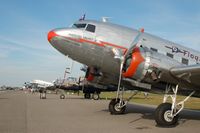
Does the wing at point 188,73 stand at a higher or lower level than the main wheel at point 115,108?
higher

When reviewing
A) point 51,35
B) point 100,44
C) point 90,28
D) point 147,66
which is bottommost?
point 147,66

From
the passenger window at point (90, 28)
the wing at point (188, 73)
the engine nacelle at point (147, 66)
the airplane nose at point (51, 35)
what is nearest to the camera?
the wing at point (188, 73)

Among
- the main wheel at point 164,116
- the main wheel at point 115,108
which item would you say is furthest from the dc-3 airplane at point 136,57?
the main wheel at point 115,108

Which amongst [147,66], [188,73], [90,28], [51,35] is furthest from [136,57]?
[51,35]

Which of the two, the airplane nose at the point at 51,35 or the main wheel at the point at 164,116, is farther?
the airplane nose at the point at 51,35

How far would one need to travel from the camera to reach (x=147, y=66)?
11.9 metres

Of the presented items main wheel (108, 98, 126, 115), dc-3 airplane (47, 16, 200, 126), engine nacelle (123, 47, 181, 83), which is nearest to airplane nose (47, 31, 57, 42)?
dc-3 airplane (47, 16, 200, 126)

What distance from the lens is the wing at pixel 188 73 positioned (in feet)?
37.2

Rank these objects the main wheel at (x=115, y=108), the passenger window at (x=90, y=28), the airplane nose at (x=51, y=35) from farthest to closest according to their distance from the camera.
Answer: the main wheel at (x=115, y=108) → the passenger window at (x=90, y=28) → the airplane nose at (x=51, y=35)

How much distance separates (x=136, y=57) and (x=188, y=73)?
210cm

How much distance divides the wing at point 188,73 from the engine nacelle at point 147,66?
12.6 inches

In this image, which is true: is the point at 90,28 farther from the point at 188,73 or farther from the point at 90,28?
the point at 188,73

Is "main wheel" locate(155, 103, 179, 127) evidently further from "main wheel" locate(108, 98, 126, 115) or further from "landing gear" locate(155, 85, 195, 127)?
"main wheel" locate(108, 98, 126, 115)

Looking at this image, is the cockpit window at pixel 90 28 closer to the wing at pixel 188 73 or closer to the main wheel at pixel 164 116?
the wing at pixel 188 73
